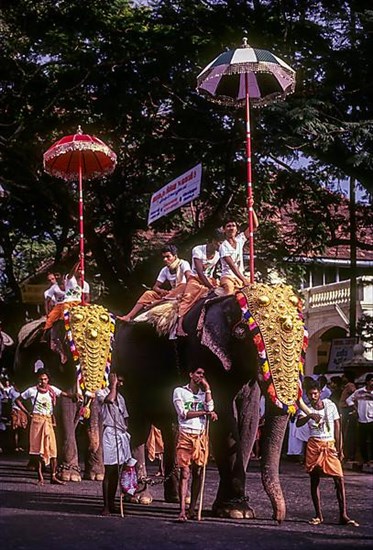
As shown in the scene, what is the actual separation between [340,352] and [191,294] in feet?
32.1

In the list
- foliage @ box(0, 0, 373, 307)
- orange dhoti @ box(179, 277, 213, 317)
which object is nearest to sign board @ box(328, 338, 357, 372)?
foliage @ box(0, 0, 373, 307)

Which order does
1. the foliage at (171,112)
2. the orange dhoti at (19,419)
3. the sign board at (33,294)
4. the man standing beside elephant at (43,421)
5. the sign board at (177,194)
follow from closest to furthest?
the sign board at (177,194)
the man standing beside elephant at (43,421)
the foliage at (171,112)
the orange dhoti at (19,419)
the sign board at (33,294)

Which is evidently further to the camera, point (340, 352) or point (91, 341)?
point (340, 352)

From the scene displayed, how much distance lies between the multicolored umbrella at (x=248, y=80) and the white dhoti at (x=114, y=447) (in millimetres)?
2036

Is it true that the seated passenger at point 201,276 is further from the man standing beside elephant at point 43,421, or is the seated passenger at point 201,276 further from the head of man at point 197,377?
the man standing beside elephant at point 43,421

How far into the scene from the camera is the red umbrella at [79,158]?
1417cm

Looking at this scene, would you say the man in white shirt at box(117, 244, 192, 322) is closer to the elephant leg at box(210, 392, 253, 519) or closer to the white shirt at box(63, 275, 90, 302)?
A: the white shirt at box(63, 275, 90, 302)

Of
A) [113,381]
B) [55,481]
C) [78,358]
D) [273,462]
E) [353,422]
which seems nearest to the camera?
[273,462]

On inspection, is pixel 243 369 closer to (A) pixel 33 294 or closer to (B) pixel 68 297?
(B) pixel 68 297

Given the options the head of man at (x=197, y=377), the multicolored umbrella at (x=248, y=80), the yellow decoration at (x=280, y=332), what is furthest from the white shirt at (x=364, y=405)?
the yellow decoration at (x=280, y=332)

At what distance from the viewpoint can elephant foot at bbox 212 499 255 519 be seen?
33.3ft

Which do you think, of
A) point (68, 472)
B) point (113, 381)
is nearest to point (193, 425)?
point (113, 381)

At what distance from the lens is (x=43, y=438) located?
14117mm

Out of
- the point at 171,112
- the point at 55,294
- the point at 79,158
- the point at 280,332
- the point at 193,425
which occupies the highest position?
the point at 171,112
